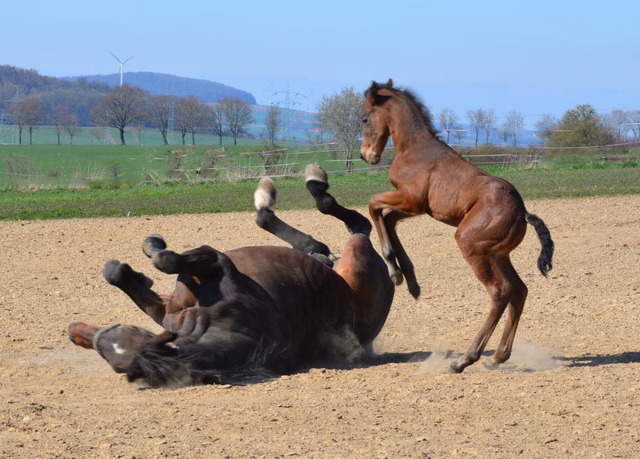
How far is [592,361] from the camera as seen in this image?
6.62 metres

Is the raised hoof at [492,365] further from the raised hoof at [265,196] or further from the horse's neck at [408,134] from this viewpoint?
the raised hoof at [265,196]

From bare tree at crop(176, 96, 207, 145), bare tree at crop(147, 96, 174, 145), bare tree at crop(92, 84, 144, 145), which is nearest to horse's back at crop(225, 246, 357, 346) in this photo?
bare tree at crop(176, 96, 207, 145)

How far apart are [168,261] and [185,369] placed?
0.68m

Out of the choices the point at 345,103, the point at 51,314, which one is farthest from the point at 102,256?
the point at 345,103

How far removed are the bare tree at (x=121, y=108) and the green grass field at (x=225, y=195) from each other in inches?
2821

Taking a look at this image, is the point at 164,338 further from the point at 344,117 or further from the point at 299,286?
the point at 344,117

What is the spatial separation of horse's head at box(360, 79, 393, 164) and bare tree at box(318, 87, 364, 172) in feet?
89.3

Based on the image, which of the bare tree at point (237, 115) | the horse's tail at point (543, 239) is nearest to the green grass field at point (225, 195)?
the horse's tail at point (543, 239)

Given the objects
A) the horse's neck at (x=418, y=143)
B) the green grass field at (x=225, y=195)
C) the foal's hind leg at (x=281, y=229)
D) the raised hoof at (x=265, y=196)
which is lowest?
the green grass field at (x=225, y=195)

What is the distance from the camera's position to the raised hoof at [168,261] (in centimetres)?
562

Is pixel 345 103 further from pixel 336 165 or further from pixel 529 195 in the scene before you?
pixel 529 195

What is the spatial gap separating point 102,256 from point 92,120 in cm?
9783

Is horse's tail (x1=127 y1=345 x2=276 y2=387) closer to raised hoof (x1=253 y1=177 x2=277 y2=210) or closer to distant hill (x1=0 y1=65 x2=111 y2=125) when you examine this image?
raised hoof (x1=253 y1=177 x2=277 y2=210)

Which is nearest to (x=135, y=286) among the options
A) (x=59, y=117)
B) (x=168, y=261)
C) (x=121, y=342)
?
(x=168, y=261)
